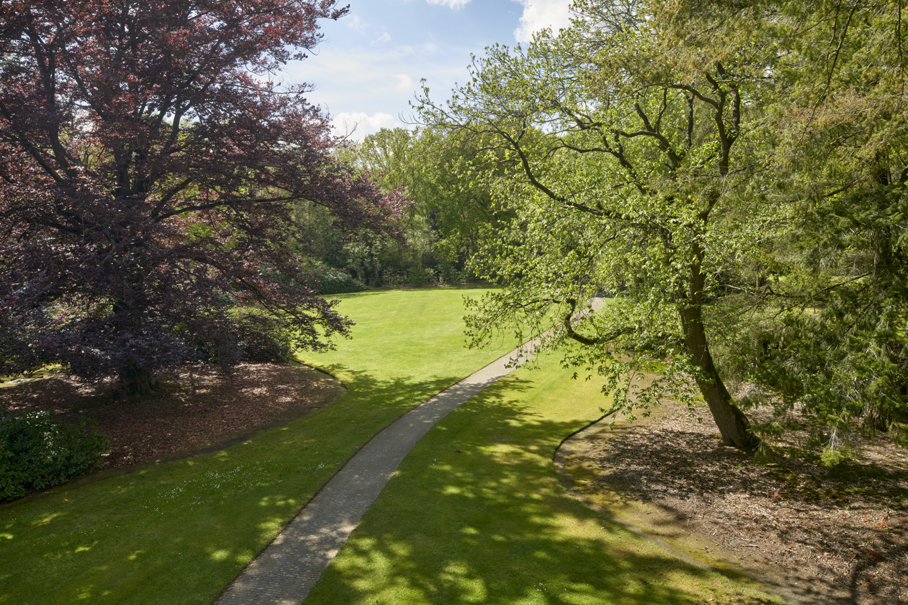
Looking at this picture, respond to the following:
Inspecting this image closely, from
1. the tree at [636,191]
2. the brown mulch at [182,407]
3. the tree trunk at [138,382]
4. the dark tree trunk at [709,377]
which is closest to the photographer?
the tree at [636,191]

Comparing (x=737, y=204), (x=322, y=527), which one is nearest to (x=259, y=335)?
(x=322, y=527)

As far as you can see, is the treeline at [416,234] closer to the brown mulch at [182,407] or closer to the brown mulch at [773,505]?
the brown mulch at [182,407]

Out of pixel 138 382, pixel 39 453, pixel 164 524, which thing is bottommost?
pixel 164 524

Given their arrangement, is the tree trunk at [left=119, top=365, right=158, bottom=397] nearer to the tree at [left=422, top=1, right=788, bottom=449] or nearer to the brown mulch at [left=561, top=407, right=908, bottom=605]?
the tree at [left=422, top=1, right=788, bottom=449]

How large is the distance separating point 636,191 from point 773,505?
6394 mm

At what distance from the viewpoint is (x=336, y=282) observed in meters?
44.3

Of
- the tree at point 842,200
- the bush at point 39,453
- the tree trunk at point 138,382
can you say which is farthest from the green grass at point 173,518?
the tree at point 842,200

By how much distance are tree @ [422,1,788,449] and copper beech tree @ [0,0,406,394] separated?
5581 mm

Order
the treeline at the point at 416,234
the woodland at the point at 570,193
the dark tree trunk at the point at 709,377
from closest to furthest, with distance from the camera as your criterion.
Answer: the woodland at the point at 570,193 → the dark tree trunk at the point at 709,377 → the treeline at the point at 416,234

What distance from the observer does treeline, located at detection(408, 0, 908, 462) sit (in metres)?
6.71

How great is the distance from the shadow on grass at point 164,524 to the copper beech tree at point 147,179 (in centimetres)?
250

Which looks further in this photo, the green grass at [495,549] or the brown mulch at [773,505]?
the brown mulch at [773,505]

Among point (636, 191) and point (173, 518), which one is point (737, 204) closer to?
point (636, 191)

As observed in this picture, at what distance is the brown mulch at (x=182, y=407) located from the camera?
11789 millimetres
